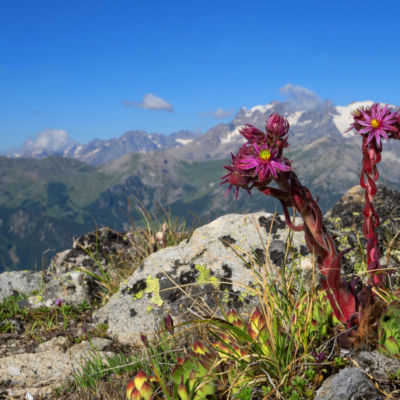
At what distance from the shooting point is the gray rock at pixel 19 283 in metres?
9.18

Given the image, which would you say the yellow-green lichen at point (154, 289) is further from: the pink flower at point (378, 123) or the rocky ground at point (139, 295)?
the pink flower at point (378, 123)

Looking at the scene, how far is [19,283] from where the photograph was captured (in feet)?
30.9

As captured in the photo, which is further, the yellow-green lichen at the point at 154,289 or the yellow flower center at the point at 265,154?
the yellow-green lichen at the point at 154,289

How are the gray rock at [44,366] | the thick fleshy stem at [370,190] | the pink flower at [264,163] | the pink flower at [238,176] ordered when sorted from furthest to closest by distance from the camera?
1. the gray rock at [44,366]
2. the thick fleshy stem at [370,190]
3. the pink flower at [238,176]
4. the pink flower at [264,163]

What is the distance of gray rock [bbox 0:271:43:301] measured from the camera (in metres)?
9.18

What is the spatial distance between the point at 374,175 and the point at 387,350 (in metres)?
1.55

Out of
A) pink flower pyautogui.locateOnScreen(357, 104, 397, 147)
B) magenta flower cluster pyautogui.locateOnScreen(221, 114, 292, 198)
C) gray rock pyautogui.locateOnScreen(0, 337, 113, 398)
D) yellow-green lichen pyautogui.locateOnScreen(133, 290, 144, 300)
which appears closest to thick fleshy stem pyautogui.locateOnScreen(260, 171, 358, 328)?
Answer: magenta flower cluster pyautogui.locateOnScreen(221, 114, 292, 198)

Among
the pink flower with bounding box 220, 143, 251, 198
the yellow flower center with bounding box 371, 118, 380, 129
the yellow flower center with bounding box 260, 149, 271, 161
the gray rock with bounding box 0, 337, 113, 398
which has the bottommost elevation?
the gray rock with bounding box 0, 337, 113, 398

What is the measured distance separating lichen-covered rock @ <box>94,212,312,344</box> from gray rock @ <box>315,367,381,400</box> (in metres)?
2.88

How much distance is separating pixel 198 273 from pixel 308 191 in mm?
4165

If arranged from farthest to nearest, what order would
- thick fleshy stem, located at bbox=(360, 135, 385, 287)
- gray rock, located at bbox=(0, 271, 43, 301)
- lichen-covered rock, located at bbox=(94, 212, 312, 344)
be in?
gray rock, located at bbox=(0, 271, 43, 301) < lichen-covered rock, located at bbox=(94, 212, 312, 344) < thick fleshy stem, located at bbox=(360, 135, 385, 287)

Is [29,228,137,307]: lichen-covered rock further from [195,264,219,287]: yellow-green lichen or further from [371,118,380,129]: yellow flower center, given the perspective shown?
[371,118,380,129]: yellow flower center

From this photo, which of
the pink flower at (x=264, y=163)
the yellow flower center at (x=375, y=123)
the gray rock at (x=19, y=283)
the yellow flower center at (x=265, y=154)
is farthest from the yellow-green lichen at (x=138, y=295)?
the yellow flower center at (x=375, y=123)

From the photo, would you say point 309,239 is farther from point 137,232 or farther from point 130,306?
point 137,232
